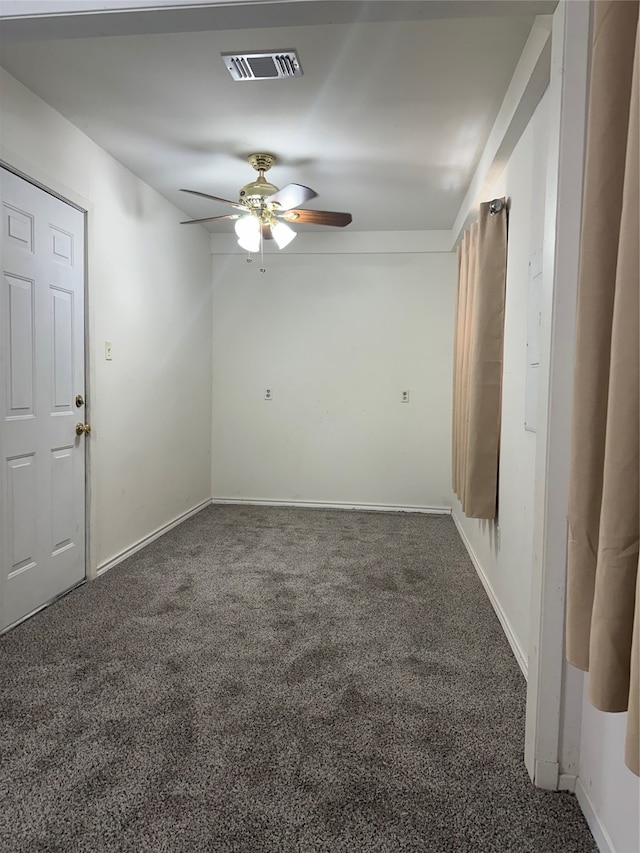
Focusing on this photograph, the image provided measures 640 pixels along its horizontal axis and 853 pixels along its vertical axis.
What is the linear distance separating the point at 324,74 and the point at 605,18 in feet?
4.90

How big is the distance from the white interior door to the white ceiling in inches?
21.8

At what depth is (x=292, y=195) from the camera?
108 inches

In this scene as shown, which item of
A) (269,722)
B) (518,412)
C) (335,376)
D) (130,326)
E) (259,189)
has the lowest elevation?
(269,722)

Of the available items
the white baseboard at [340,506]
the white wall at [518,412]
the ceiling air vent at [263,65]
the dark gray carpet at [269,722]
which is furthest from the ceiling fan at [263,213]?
the white baseboard at [340,506]

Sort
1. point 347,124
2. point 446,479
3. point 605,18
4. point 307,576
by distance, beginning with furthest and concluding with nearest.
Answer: point 446,479 → point 307,576 → point 347,124 → point 605,18

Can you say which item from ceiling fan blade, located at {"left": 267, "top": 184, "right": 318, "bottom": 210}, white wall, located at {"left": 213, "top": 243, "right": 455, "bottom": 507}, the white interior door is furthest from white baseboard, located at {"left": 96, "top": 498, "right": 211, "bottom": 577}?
ceiling fan blade, located at {"left": 267, "top": 184, "right": 318, "bottom": 210}

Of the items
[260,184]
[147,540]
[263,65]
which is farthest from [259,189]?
[147,540]

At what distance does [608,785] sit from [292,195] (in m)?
2.70

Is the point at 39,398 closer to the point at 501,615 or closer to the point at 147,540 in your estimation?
the point at 147,540

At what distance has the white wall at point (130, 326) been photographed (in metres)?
2.57

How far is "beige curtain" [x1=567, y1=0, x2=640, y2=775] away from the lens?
2.77 ft

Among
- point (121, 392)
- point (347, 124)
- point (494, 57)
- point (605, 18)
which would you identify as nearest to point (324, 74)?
point (347, 124)

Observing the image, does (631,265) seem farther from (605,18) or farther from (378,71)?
(378,71)

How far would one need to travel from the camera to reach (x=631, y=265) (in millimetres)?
835
